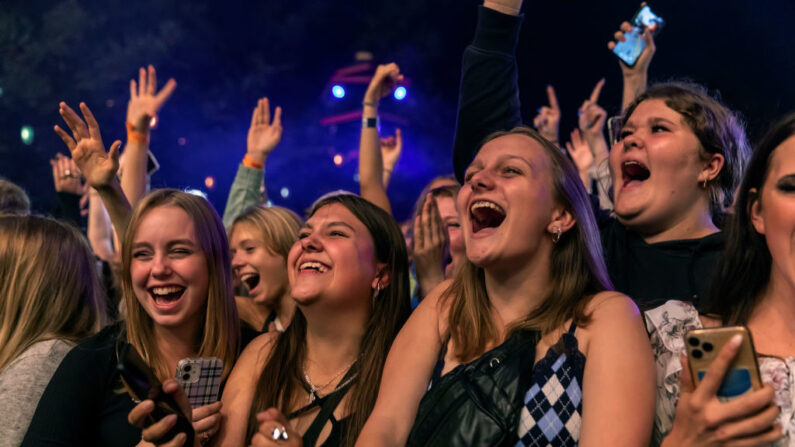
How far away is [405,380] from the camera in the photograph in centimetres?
196

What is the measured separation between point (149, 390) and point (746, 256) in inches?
61.6

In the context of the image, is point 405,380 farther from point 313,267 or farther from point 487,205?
point 313,267

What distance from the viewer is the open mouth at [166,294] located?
8.11ft

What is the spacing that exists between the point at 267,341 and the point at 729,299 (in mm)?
1412

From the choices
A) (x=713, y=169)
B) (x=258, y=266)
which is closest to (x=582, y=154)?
(x=713, y=169)

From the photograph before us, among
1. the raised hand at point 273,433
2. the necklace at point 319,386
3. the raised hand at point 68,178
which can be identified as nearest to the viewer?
the raised hand at point 273,433

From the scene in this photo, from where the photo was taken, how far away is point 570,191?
6.95 feet

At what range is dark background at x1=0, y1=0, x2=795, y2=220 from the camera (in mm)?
6637

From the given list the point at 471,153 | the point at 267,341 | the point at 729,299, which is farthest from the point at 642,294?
the point at 267,341

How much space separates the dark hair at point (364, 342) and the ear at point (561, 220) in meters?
0.67

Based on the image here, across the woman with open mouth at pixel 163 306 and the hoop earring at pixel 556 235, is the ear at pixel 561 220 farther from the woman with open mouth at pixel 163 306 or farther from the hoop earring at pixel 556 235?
the woman with open mouth at pixel 163 306

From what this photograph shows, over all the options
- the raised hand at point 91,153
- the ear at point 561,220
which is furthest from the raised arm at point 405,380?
the raised hand at point 91,153

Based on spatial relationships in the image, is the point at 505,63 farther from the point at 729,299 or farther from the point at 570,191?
the point at 729,299

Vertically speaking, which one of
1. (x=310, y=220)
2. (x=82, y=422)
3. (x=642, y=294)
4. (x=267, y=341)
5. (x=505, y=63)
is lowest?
(x=82, y=422)
